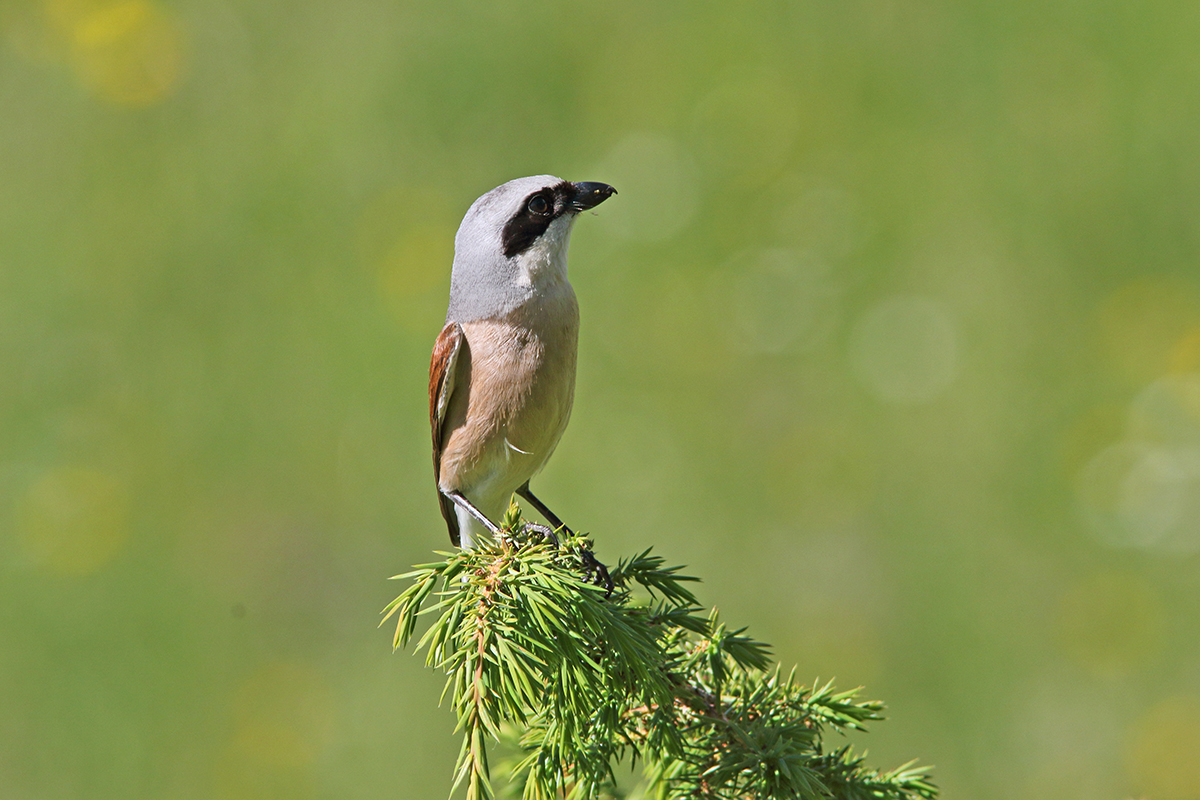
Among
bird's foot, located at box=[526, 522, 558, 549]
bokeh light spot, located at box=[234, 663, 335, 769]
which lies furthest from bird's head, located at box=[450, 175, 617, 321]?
bokeh light spot, located at box=[234, 663, 335, 769]

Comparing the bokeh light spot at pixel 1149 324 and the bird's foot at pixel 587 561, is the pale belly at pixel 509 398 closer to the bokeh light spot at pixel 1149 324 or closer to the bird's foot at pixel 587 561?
the bird's foot at pixel 587 561

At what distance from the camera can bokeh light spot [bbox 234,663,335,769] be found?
4738 mm

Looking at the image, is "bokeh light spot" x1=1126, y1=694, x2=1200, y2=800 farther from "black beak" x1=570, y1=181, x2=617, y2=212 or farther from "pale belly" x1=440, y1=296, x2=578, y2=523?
"black beak" x1=570, y1=181, x2=617, y2=212

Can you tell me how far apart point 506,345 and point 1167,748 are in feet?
11.0

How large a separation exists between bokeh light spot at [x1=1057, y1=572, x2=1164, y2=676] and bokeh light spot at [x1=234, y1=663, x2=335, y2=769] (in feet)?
11.1

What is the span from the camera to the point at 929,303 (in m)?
5.05

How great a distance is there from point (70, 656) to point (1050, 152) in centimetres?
533

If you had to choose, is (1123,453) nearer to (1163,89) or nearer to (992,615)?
(992,615)

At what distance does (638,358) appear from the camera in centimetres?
516

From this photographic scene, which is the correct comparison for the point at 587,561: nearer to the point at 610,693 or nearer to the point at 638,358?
the point at 610,693

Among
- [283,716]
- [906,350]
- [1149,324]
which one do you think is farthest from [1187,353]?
[283,716]

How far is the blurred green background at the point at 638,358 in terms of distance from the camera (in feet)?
→ 15.0

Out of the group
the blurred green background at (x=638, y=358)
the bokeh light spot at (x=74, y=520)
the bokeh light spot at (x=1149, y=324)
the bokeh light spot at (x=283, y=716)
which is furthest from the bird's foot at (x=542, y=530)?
the bokeh light spot at (x=1149, y=324)

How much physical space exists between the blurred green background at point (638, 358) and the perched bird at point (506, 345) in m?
1.41
